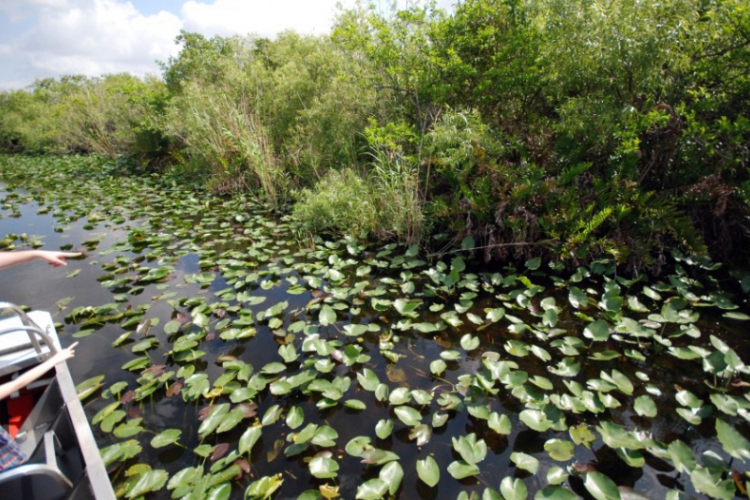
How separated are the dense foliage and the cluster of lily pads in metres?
0.45

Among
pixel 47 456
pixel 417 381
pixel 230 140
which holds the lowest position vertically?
pixel 417 381

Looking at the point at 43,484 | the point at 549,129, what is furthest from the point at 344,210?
the point at 43,484

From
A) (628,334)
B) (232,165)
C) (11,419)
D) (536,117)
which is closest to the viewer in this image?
(11,419)

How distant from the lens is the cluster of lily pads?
69.9 inches

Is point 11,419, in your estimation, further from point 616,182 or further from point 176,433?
point 616,182

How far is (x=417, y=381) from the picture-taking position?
7.92 feet

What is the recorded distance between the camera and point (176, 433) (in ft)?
6.61

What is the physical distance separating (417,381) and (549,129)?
3132 millimetres

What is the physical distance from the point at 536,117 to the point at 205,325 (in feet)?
13.4

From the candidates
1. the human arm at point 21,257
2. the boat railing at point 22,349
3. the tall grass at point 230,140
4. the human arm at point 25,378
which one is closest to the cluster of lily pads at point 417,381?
the boat railing at point 22,349

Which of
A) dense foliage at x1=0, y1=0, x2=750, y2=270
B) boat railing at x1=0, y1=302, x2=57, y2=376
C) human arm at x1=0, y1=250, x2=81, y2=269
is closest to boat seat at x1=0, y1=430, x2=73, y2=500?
boat railing at x1=0, y1=302, x2=57, y2=376

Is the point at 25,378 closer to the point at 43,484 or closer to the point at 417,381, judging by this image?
the point at 43,484

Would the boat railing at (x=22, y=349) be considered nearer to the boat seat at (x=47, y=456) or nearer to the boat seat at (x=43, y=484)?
the boat seat at (x=47, y=456)

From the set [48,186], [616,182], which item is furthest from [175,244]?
[48,186]
